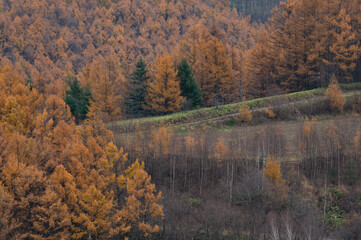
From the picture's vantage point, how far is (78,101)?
152 ft

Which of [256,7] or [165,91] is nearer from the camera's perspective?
[165,91]

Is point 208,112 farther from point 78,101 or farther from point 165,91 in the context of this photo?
point 78,101

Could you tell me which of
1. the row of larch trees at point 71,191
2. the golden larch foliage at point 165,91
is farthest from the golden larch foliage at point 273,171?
the golden larch foliage at point 165,91

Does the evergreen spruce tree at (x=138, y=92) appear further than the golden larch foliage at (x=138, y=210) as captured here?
Yes

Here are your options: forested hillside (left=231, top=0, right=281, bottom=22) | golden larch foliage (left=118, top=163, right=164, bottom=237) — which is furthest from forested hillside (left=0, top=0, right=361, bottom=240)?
forested hillside (left=231, top=0, right=281, bottom=22)

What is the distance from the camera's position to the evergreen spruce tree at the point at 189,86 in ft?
140

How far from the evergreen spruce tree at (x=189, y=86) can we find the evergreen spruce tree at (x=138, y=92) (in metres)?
4.98

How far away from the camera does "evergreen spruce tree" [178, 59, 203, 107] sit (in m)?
42.6

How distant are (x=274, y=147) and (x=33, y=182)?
19866 millimetres

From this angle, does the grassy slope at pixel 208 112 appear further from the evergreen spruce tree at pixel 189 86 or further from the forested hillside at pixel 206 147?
the evergreen spruce tree at pixel 189 86

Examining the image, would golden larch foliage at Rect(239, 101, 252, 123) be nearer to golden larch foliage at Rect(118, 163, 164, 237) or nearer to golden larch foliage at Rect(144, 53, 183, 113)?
golden larch foliage at Rect(144, 53, 183, 113)

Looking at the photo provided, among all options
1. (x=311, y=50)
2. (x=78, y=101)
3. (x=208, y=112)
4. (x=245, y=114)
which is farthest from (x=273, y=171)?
(x=78, y=101)

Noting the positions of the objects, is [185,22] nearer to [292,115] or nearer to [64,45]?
[64,45]

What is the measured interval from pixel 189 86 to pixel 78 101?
1635 centimetres
